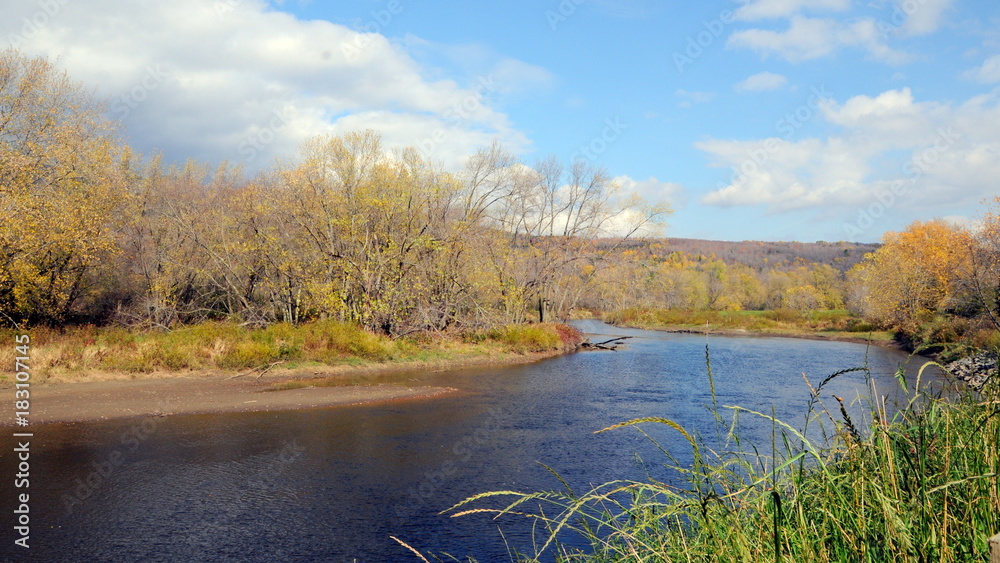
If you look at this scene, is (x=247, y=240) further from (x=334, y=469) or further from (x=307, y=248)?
(x=334, y=469)

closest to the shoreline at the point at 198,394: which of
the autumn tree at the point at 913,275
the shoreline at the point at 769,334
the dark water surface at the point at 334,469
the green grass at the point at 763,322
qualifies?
the dark water surface at the point at 334,469

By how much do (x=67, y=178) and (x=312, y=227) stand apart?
973 centimetres

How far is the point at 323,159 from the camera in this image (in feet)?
89.2

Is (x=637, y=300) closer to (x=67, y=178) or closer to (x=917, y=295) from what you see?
(x=917, y=295)

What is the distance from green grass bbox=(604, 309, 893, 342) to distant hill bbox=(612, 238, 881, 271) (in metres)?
69.7

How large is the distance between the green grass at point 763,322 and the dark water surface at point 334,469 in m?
30.7

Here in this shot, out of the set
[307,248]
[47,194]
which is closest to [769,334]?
[307,248]

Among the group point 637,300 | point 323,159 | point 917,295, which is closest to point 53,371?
point 323,159

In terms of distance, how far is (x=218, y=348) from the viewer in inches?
871

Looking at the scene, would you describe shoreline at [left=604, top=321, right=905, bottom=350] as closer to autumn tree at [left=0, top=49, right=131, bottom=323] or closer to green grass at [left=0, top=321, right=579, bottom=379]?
green grass at [left=0, top=321, right=579, bottom=379]

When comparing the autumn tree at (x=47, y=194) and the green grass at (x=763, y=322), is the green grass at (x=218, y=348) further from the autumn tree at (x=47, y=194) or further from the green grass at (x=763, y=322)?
the green grass at (x=763, y=322)

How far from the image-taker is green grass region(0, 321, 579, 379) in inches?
760

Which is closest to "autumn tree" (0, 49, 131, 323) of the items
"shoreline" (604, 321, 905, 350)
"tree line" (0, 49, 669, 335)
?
"tree line" (0, 49, 669, 335)

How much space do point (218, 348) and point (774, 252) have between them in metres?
164
